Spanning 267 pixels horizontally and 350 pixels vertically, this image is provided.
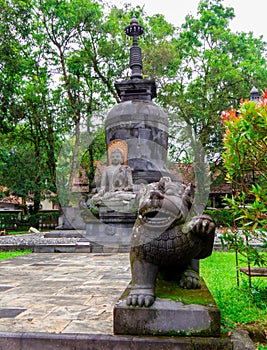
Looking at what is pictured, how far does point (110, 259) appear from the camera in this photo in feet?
27.2

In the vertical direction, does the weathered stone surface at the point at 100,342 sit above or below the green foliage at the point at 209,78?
below

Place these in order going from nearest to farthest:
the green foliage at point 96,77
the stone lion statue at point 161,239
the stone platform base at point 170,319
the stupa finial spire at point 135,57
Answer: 1. the stone platform base at point 170,319
2. the stone lion statue at point 161,239
3. the stupa finial spire at point 135,57
4. the green foliage at point 96,77

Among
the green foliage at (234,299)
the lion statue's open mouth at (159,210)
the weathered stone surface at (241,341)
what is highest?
the lion statue's open mouth at (159,210)

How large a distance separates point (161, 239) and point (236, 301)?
1977mm

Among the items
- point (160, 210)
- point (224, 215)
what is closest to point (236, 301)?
point (224, 215)

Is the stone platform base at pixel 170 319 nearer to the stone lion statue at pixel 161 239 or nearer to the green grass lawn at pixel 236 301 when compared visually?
the stone lion statue at pixel 161 239

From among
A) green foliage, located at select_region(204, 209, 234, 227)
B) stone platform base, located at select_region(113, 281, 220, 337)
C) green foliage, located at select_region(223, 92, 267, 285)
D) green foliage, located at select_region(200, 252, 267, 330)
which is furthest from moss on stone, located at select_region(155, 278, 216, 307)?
green foliage, located at select_region(204, 209, 234, 227)

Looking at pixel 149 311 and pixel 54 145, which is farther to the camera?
pixel 54 145

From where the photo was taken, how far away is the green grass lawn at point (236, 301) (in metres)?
3.34

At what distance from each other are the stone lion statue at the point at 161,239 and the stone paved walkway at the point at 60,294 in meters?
0.48

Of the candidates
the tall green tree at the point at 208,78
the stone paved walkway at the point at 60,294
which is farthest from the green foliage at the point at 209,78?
the stone paved walkway at the point at 60,294

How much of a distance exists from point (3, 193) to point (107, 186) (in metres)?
15.4

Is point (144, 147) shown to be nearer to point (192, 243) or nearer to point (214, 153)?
point (214, 153)

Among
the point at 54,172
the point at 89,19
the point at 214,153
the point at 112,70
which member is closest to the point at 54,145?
the point at 54,172
